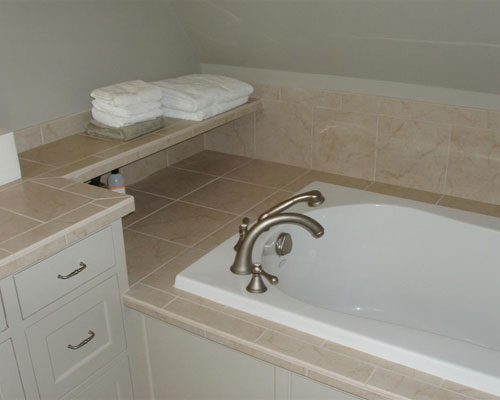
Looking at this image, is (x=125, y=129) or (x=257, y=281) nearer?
(x=257, y=281)

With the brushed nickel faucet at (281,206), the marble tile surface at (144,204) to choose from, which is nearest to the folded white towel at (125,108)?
the marble tile surface at (144,204)

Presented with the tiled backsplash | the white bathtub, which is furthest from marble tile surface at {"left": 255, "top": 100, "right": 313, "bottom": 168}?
the white bathtub

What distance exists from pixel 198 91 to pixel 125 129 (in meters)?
0.43

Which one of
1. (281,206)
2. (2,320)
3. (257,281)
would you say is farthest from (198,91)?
(2,320)

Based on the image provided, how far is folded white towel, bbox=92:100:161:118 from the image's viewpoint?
228 cm

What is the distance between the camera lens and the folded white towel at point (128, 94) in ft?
7.41

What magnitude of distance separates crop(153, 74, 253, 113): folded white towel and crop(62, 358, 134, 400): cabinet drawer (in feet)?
3.67

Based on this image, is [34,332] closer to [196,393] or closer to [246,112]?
[196,393]

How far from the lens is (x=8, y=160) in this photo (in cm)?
191

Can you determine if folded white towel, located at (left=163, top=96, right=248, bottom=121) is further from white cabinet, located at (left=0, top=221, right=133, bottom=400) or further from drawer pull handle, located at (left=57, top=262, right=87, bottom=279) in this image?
drawer pull handle, located at (left=57, top=262, right=87, bottom=279)

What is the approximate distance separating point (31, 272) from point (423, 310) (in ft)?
4.91

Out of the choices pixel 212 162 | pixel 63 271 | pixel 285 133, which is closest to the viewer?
pixel 63 271

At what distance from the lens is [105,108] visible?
7.59 ft

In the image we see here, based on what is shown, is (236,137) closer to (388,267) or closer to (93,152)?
(93,152)
